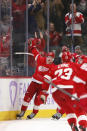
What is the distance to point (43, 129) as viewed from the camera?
611cm

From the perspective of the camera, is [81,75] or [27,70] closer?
[81,75]

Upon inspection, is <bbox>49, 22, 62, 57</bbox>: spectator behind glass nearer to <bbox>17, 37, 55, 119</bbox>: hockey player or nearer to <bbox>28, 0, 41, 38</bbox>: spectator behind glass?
<bbox>28, 0, 41, 38</bbox>: spectator behind glass

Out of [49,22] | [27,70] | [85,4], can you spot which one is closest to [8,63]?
[27,70]

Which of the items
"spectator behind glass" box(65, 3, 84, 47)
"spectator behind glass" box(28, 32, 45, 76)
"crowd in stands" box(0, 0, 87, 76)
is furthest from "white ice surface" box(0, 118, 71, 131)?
"spectator behind glass" box(65, 3, 84, 47)

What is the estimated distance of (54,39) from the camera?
29.9ft

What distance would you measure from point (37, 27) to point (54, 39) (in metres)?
0.49

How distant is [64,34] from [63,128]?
11.6 feet

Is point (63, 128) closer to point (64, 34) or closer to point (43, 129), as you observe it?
point (43, 129)

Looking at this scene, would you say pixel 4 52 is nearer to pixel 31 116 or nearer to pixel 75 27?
pixel 31 116

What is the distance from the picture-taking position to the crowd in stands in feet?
25.8

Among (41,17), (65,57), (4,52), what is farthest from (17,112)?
(41,17)

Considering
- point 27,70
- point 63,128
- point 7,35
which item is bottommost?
point 63,128

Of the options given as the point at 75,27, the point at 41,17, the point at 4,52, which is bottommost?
the point at 4,52

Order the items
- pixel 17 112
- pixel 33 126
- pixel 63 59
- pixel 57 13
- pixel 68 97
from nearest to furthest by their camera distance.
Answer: pixel 68 97 < pixel 63 59 < pixel 33 126 < pixel 17 112 < pixel 57 13
